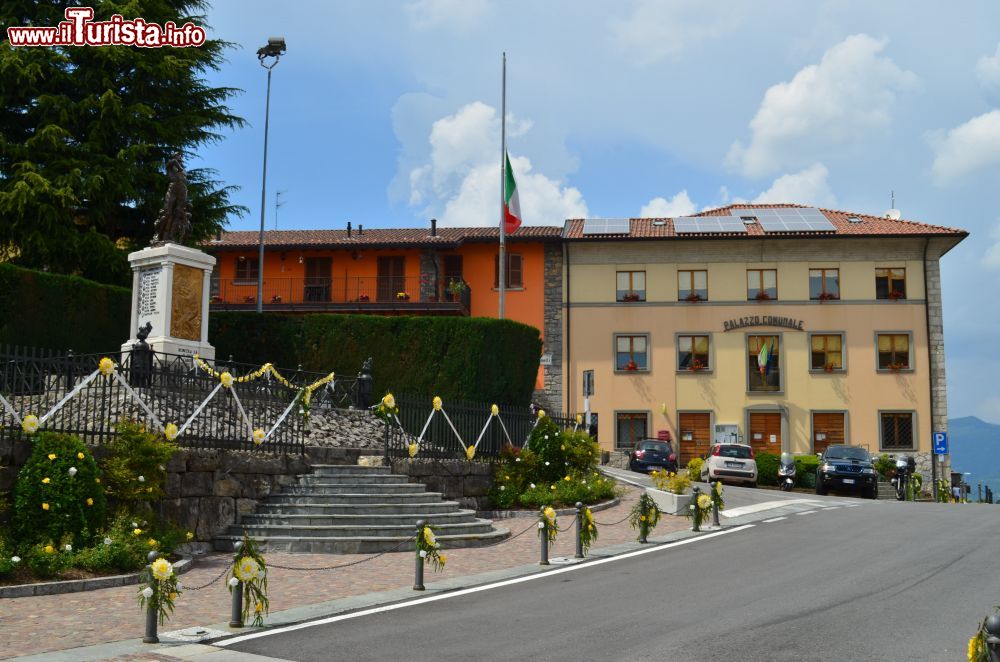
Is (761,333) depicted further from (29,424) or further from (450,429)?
(29,424)

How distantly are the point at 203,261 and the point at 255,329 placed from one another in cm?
757

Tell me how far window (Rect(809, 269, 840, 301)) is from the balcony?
15.2m

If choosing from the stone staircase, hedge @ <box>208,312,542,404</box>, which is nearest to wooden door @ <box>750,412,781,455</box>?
hedge @ <box>208,312,542,404</box>

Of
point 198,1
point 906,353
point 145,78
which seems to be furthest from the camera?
point 906,353

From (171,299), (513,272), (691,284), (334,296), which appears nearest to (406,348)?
(171,299)

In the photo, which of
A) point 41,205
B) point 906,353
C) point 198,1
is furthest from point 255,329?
point 906,353

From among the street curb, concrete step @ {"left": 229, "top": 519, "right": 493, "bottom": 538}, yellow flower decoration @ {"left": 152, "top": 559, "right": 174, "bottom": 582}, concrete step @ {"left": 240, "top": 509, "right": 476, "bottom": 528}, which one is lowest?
the street curb

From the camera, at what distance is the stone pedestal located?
2016 centimetres

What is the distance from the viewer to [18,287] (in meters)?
22.4

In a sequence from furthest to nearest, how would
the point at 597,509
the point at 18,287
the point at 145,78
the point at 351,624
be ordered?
the point at 145,78
the point at 18,287
the point at 597,509
the point at 351,624

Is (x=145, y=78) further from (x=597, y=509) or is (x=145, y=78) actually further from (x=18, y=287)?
(x=597, y=509)

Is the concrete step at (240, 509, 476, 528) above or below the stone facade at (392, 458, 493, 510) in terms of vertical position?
below

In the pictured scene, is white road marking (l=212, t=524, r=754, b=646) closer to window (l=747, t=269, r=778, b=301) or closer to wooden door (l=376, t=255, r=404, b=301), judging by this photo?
window (l=747, t=269, r=778, b=301)

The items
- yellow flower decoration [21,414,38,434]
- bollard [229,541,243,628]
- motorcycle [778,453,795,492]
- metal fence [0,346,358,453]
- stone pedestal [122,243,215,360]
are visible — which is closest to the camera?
bollard [229,541,243,628]
